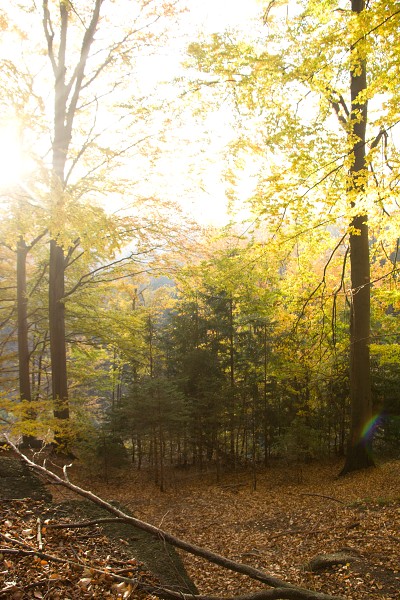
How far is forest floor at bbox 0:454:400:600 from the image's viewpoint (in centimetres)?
306

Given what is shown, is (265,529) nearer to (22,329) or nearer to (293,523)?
(293,523)

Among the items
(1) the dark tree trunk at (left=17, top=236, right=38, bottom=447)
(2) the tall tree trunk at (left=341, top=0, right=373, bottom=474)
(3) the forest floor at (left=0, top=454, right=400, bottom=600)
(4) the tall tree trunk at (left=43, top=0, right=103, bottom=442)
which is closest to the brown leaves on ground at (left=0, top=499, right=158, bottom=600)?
(3) the forest floor at (left=0, top=454, right=400, bottom=600)

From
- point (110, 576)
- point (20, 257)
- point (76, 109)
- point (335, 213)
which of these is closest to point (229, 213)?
point (335, 213)

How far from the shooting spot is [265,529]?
7.05m

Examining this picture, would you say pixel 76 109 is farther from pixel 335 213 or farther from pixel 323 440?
pixel 323 440

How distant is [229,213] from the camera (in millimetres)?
8211

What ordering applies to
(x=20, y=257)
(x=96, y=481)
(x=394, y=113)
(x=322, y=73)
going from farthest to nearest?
(x=20, y=257) → (x=96, y=481) → (x=322, y=73) → (x=394, y=113)

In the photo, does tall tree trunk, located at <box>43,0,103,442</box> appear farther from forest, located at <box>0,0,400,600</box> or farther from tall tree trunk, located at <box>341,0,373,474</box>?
tall tree trunk, located at <box>341,0,373,474</box>

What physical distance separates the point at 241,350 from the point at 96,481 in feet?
21.8

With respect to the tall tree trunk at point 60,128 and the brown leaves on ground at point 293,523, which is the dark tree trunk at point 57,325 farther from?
the brown leaves on ground at point 293,523

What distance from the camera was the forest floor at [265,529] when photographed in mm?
3064

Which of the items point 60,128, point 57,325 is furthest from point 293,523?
point 60,128

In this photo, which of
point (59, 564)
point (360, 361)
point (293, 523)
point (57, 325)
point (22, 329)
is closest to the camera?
point (59, 564)

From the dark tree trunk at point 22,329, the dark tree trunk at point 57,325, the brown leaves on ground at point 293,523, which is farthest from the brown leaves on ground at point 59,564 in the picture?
the dark tree trunk at point 22,329
